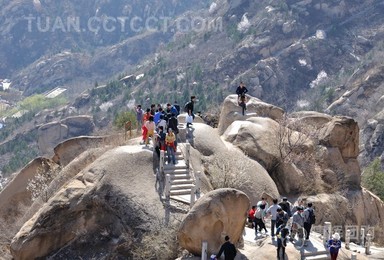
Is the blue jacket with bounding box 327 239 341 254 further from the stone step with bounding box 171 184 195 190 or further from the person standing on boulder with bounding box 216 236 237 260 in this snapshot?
the stone step with bounding box 171 184 195 190

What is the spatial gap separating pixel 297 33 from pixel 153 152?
529ft

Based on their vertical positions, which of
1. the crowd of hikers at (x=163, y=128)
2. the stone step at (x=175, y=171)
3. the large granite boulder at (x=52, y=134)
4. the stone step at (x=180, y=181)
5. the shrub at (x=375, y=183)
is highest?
the crowd of hikers at (x=163, y=128)

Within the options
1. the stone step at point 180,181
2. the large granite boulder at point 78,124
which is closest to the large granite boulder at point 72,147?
the stone step at point 180,181

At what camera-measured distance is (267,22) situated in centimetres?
18950

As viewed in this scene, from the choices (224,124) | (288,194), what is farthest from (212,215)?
(224,124)

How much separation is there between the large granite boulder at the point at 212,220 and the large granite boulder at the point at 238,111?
14694 mm

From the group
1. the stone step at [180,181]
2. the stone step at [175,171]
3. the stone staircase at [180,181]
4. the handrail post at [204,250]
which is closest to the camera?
the handrail post at [204,250]

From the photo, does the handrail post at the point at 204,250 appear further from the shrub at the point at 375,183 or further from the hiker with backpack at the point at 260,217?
the shrub at the point at 375,183

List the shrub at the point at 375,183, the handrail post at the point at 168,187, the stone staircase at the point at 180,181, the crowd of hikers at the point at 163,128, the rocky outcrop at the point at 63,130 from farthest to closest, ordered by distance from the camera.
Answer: the rocky outcrop at the point at 63,130 → the shrub at the point at 375,183 → the crowd of hikers at the point at 163,128 → the stone staircase at the point at 180,181 → the handrail post at the point at 168,187

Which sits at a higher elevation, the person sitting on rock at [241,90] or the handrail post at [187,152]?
the person sitting on rock at [241,90]

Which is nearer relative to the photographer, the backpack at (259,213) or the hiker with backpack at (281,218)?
the hiker with backpack at (281,218)

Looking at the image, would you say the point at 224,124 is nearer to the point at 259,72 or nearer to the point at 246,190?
the point at 246,190

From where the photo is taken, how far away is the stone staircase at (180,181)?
88.3 feet

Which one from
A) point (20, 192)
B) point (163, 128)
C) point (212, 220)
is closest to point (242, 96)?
point (163, 128)
